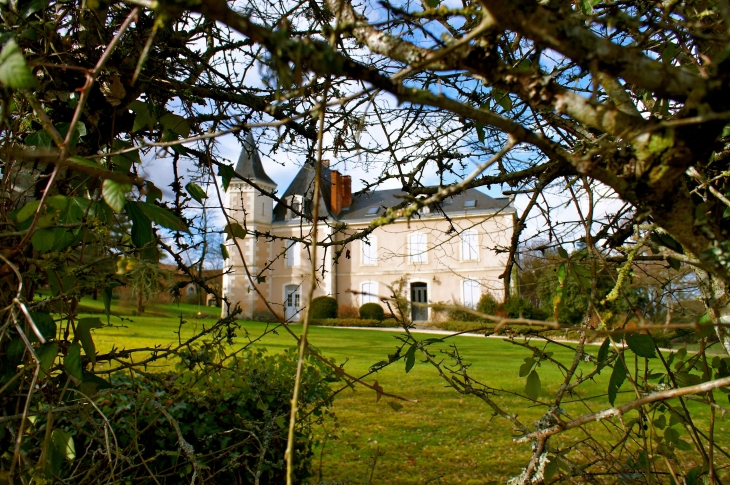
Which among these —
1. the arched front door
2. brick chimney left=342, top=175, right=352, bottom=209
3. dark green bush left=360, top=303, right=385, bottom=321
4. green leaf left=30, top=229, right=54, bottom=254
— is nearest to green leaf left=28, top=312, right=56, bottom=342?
green leaf left=30, top=229, right=54, bottom=254

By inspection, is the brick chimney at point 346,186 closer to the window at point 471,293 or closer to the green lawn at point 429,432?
the green lawn at point 429,432

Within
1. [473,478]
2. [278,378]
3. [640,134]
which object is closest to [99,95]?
[640,134]

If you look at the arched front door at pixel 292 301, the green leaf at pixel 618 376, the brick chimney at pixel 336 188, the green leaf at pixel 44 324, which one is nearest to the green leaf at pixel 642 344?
the green leaf at pixel 618 376

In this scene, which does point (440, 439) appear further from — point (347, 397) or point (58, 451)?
point (58, 451)

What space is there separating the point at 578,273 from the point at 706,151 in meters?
0.72

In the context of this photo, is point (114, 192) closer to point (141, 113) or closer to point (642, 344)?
point (141, 113)

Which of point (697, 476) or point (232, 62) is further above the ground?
point (232, 62)

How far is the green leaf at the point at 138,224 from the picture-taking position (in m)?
1.14

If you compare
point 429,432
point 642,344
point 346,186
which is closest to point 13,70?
point 642,344

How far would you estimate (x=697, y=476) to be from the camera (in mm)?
1484

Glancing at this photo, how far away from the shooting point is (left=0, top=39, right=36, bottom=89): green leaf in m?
0.71

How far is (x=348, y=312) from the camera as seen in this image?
25.0 m

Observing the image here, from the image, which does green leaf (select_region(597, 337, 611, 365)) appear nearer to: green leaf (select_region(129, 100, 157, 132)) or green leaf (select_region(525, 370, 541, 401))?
green leaf (select_region(525, 370, 541, 401))

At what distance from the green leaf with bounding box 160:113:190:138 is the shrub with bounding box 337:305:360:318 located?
2331 cm
